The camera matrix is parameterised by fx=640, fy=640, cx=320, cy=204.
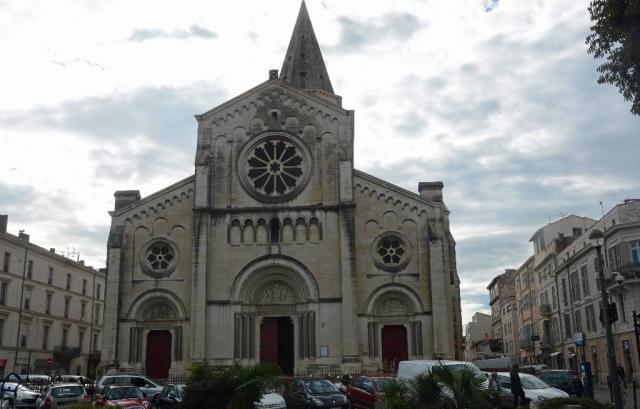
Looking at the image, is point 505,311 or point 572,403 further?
point 505,311

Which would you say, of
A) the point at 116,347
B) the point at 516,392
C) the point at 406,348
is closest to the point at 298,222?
the point at 406,348

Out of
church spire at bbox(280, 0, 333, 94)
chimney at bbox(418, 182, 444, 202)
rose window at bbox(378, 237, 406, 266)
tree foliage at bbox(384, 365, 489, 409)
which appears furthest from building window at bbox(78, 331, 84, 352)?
tree foliage at bbox(384, 365, 489, 409)

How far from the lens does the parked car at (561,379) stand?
81.0 feet

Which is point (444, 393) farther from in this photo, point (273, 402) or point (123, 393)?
point (123, 393)

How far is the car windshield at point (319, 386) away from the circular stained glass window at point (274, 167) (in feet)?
50.3

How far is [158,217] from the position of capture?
36.0 metres

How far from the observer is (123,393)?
22.0 metres

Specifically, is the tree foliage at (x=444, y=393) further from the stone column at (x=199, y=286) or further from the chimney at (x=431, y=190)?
the chimney at (x=431, y=190)

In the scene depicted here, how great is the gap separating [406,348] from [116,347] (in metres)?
15.5

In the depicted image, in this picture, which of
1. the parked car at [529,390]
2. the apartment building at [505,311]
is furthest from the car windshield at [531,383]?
the apartment building at [505,311]

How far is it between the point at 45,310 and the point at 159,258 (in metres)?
24.3

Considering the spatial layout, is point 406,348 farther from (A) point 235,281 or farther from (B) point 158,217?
(B) point 158,217

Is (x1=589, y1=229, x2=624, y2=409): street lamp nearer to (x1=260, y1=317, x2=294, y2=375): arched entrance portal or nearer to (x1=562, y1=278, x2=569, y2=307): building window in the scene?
(x1=260, y1=317, x2=294, y2=375): arched entrance portal

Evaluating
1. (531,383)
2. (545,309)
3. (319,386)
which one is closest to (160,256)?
(319,386)
